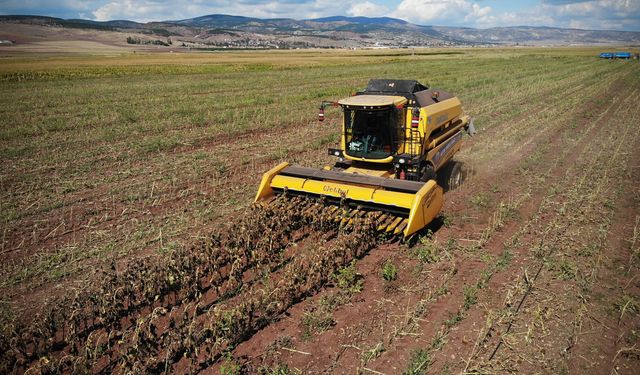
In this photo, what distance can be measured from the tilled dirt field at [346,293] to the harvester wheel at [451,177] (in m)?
0.37

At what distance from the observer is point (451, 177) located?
10875mm

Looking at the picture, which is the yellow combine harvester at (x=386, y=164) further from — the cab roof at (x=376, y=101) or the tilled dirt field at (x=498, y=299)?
the tilled dirt field at (x=498, y=299)

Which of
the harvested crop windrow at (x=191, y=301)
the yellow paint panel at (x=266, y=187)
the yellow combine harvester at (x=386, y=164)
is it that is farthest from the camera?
the yellow paint panel at (x=266, y=187)

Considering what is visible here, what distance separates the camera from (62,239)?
26.1ft

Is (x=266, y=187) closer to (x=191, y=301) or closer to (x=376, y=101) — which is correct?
(x=376, y=101)

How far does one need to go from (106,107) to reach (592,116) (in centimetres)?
2425

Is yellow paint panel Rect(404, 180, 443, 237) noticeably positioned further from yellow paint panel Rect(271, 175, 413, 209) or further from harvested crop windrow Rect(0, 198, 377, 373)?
harvested crop windrow Rect(0, 198, 377, 373)

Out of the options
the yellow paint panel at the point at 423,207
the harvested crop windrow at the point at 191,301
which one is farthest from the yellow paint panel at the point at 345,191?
the harvested crop windrow at the point at 191,301

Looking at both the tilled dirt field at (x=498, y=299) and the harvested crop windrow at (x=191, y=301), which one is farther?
the tilled dirt field at (x=498, y=299)

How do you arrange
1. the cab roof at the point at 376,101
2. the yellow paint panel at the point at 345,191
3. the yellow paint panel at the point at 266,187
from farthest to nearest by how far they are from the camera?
the yellow paint panel at the point at 266,187 < the cab roof at the point at 376,101 < the yellow paint panel at the point at 345,191

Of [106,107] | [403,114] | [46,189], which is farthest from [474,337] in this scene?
[106,107]

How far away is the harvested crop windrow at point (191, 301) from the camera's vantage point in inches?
188

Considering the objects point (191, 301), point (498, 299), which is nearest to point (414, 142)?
point (498, 299)

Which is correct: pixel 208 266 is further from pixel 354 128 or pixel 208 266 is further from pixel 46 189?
pixel 46 189
